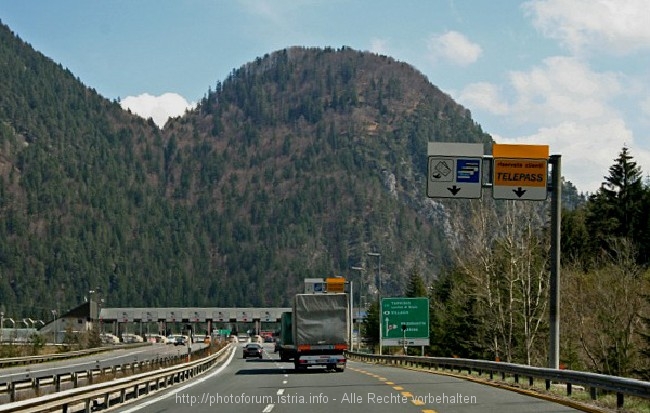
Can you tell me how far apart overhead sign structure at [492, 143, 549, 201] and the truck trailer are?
1297 cm

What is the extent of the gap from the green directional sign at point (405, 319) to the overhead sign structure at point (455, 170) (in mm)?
32087

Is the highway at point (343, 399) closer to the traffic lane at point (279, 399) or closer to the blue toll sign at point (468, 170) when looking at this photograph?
the traffic lane at point (279, 399)

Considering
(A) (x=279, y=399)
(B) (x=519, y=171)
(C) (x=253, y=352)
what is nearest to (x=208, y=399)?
(A) (x=279, y=399)

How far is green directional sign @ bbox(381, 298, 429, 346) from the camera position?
62.2 metres

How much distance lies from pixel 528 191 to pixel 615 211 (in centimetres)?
5680

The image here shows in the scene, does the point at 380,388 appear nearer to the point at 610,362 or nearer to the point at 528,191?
the point at 528,191

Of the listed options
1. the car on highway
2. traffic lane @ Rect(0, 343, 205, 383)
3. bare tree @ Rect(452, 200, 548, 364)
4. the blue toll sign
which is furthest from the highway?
the car on highway

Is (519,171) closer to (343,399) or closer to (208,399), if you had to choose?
(343,399)

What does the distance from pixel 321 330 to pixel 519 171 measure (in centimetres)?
1502

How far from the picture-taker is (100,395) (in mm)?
20875

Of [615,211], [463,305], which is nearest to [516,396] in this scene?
[463,305]

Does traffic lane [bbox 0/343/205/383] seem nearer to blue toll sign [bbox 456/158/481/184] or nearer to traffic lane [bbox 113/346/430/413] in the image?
traffic lane [bbox 113/346/430/413]

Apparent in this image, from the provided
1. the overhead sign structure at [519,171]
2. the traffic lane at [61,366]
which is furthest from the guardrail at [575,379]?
the traffic lane at [61,366]

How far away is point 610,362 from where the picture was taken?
52.8 meters
